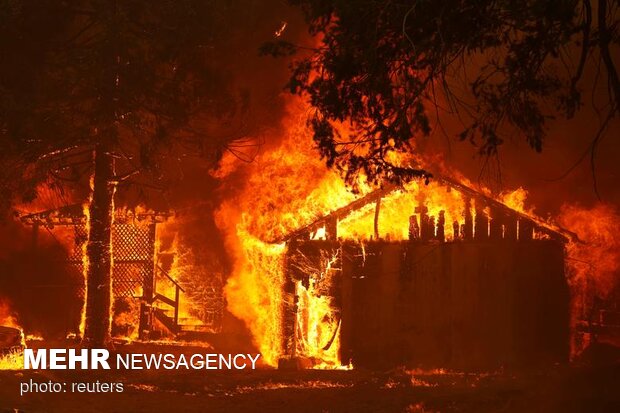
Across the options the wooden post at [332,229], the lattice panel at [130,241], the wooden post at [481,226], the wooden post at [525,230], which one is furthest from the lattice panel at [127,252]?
the wooden post at [525,230]

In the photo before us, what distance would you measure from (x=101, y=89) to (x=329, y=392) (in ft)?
26.7

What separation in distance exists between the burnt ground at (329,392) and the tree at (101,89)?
3.07m

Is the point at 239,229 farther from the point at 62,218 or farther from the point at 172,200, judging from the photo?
the point at 172,200

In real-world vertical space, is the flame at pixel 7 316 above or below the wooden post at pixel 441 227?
below

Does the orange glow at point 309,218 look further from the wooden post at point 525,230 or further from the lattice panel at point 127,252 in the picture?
the lattice panel at point 127,252

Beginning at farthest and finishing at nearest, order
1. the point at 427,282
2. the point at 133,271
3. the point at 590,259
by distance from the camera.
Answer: the point at 133,271
the point at 590,259
the point at 427,282

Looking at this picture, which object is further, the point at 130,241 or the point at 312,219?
the point at 130,241

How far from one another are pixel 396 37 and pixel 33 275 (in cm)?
1894

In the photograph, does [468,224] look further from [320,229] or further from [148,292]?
[148,292]

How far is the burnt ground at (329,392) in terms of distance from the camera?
1284cm

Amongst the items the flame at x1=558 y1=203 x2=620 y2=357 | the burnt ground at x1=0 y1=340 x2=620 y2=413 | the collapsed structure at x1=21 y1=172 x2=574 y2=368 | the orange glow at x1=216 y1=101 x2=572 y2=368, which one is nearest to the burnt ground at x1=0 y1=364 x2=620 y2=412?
the burnt ground at x1=0 y1=340 x2=620 y2=413

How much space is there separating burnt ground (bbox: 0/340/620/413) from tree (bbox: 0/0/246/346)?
307 cm

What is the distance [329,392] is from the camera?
585 inches

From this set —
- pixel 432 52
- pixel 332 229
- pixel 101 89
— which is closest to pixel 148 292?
pixel 332 229
